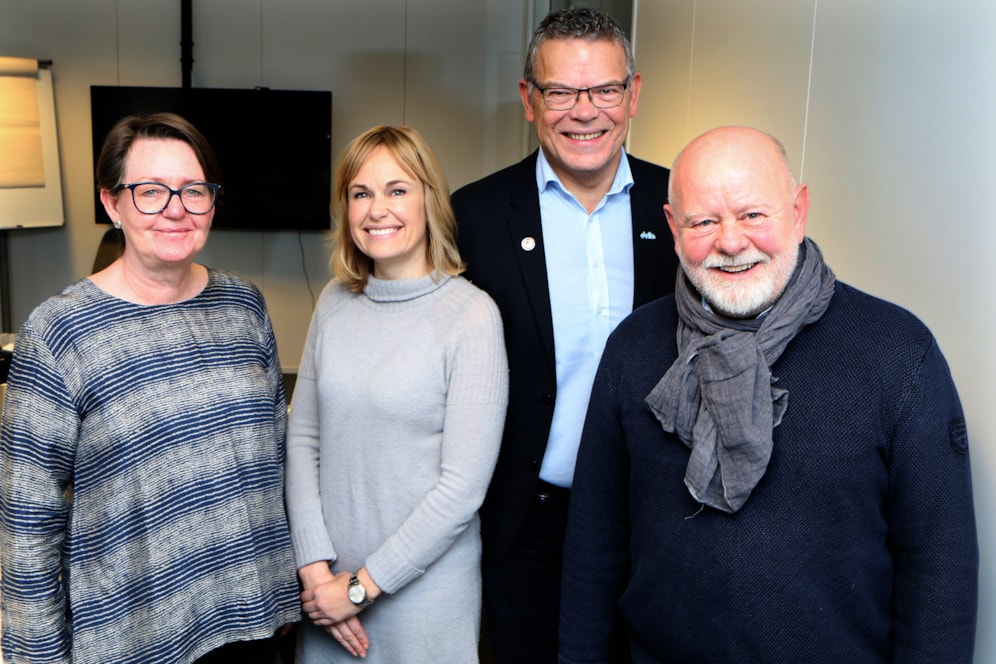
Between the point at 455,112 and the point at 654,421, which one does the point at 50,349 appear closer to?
the point at 654,421

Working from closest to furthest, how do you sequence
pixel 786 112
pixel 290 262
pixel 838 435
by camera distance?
pixel 838 435
pixel 786 112
pixel 290 262

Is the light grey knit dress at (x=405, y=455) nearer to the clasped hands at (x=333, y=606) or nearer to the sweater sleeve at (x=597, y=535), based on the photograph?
the clasped hands at (x=333, y=606)

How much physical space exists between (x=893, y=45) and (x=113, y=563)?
5.80 ft

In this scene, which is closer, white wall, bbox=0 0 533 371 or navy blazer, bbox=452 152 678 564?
navy blazer, bbox=452 152 678 564

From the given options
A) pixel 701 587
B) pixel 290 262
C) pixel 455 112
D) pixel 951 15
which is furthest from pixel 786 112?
pixel 290 262

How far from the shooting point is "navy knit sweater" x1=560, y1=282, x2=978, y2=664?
137 centimetres

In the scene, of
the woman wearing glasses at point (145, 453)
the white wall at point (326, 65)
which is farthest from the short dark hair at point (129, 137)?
the white wall at point (326, 65)

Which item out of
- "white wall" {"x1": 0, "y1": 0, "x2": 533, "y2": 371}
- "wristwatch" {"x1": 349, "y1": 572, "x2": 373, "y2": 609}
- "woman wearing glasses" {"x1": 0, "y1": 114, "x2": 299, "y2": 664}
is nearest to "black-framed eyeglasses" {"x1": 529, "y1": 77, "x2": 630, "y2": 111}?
"woman wearing glasses" {"x1": 0, "y1": 114, "x2": 299, "y2": 664}

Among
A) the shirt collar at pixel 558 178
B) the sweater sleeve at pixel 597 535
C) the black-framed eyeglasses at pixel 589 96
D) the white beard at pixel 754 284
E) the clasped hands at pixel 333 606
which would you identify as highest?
the black-framed eyeglasses at pixel 589 96

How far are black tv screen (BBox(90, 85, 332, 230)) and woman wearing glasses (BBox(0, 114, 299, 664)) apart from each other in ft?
15.4

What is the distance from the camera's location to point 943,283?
5.22 ft

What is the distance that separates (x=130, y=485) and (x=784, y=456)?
113cm

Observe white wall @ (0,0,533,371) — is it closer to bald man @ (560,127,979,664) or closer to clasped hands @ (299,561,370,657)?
clasped hands @ (299,561,370,657)

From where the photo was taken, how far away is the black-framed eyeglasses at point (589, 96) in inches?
80.5
